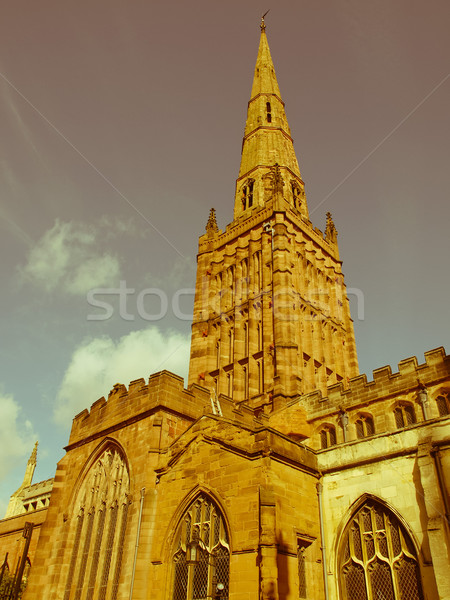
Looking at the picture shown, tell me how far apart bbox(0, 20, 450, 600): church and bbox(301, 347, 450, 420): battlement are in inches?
2.4

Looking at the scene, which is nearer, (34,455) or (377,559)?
(377,559)

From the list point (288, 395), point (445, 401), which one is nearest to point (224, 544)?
point (445, 401)


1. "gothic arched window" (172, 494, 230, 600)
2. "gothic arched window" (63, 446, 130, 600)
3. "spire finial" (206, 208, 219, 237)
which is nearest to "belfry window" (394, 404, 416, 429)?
"gothic arched window" (172, 494, 230, 600)

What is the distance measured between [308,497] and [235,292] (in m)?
24.4

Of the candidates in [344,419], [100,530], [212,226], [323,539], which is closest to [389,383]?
[344,419]

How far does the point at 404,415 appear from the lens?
2191 centimetres

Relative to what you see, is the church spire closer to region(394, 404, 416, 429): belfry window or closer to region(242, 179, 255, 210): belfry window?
region(242, 179, 255, 210): belfry window

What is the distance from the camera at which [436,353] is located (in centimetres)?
2191

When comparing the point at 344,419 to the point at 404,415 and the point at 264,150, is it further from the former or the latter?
the point at 264,150

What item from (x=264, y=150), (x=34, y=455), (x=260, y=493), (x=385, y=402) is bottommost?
(x=260, y=493)

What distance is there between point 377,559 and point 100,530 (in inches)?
416

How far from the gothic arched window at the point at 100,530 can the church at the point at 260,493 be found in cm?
7

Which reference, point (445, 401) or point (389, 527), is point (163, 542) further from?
point (445, 401)

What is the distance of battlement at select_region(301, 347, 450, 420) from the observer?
21547mm
